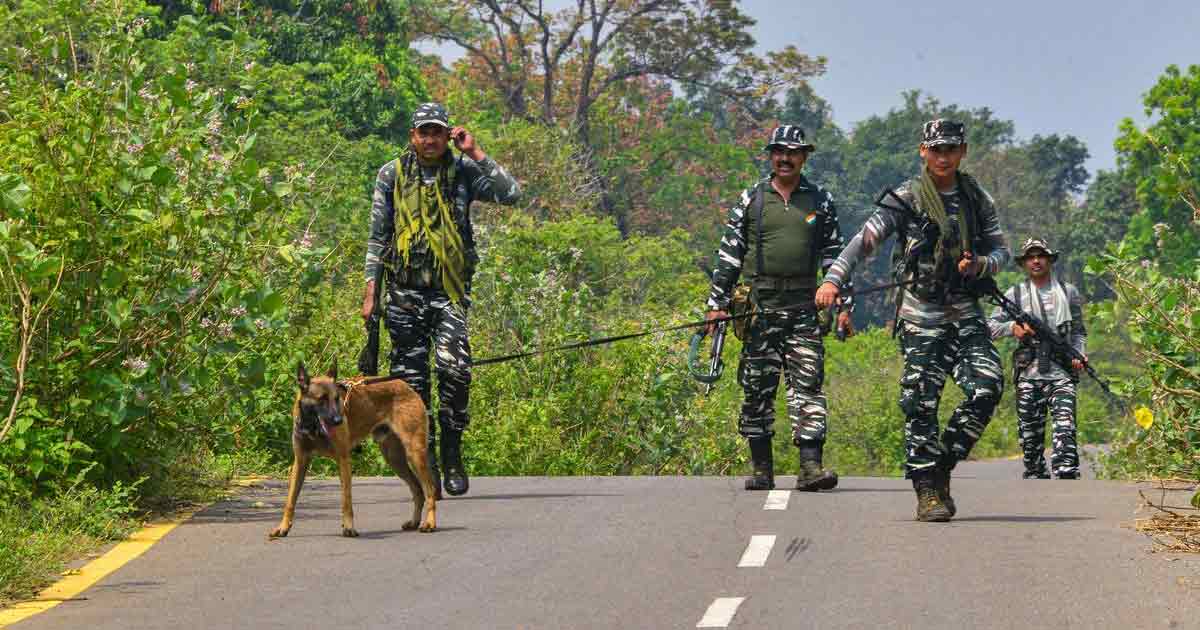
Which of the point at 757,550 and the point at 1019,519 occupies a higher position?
the point at 757,550

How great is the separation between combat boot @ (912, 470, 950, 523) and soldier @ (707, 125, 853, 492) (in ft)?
4.81

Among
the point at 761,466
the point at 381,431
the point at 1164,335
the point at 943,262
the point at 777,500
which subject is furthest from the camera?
the point at 1164,335

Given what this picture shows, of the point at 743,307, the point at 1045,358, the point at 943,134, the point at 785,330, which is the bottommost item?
the point at 1045,358

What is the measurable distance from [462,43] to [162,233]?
4220 cm

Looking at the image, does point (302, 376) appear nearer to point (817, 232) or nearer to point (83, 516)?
point (83, 516)

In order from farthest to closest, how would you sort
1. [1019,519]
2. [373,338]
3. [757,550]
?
[373,338] → [1019,519] → [757,550]

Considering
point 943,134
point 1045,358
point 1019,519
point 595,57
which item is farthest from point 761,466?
point 595,57

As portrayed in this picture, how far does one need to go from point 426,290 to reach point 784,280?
7.15 ft

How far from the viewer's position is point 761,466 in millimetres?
12906

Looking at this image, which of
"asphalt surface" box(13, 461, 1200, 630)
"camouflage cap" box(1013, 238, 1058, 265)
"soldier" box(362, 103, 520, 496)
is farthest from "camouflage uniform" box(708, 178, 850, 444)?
"camouflage cap" box(1013, 238, 1058, 265)

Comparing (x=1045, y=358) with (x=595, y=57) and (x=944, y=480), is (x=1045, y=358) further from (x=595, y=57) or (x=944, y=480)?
(x=595, y=57)

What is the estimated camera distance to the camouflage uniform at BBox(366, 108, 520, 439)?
38.7 ft

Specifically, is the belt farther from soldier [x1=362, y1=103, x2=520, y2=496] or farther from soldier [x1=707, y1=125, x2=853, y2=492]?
soldier [x1=362, y1=103, x2=520, y2=496]

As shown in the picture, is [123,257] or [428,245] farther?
[428,245]
